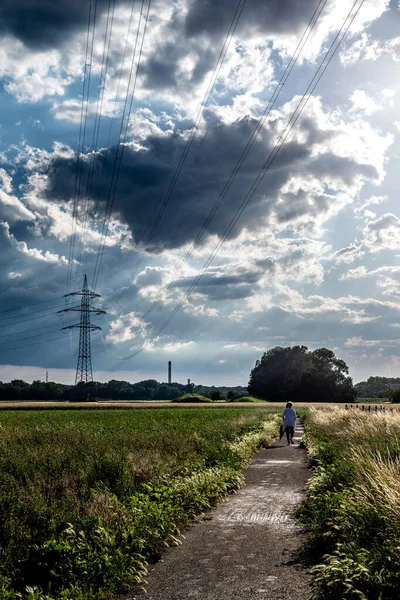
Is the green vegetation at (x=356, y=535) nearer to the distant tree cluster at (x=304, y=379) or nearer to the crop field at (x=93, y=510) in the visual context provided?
the crop field at (x=93, y=510)

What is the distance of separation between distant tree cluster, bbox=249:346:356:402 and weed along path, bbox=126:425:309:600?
106m

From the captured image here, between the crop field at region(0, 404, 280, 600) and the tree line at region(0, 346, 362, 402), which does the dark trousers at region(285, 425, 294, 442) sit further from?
the tree line at region(0, 346, 362, 402)

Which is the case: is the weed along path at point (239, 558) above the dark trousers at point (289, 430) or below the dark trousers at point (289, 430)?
below

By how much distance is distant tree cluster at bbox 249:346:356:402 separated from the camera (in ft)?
393

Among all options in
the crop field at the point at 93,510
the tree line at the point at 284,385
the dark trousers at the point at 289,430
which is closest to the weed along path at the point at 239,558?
the crop field at the point at 93,510

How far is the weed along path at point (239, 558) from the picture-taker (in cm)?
696

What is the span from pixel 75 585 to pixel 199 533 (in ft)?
11.3

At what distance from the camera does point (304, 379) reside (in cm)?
12088

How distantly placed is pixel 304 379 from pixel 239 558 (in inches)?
4537

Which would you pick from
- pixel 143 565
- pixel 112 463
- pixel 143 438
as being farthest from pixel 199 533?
pixel 143 438

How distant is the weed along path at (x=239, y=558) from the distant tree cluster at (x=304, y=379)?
10571cm

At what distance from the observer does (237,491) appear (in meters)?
14.0

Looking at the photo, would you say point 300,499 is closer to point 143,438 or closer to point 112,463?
point 112,463

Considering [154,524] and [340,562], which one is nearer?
Result: [340,562]
